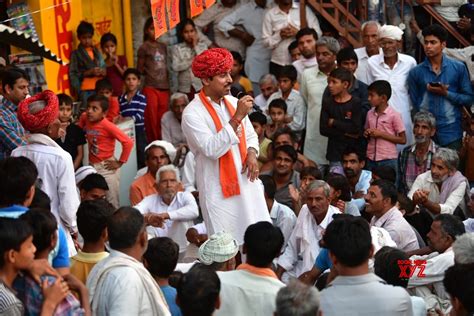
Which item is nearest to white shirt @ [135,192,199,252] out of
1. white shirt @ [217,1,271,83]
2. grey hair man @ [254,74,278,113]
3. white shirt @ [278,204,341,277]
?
white shirt @ [278,204,341,277]

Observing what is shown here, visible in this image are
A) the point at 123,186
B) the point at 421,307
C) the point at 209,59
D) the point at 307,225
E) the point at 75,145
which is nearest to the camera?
the point at 421,307

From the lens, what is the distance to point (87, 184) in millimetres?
8289

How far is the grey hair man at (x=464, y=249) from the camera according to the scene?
5.67 metres

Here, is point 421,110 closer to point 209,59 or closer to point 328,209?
point 328,209

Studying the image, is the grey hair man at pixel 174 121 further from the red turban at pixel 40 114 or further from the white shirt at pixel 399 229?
the red turban at pixel 40 114

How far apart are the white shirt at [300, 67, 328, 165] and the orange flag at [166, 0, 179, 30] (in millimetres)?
2166

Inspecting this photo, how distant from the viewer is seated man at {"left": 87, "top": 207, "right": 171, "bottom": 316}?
4.80m

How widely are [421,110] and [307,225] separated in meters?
2.66

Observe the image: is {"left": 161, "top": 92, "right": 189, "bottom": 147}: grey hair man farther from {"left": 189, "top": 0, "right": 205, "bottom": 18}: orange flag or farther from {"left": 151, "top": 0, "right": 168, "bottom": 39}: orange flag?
{"left": 151, "top": 0, "right": 168, "bottom": 39}: orange flag

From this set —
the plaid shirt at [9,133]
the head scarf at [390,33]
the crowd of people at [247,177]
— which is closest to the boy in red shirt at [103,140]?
the crowd of people at [247,177]

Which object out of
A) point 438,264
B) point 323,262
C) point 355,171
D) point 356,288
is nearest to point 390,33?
point 355,171

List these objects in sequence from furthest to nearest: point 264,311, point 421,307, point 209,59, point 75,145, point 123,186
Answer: point 123,186
point 75,145
point 209,59
point 421,307
point 264,311

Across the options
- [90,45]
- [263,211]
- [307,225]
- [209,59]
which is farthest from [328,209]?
[90,45]

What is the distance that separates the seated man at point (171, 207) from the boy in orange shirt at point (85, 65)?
2.57 meters
